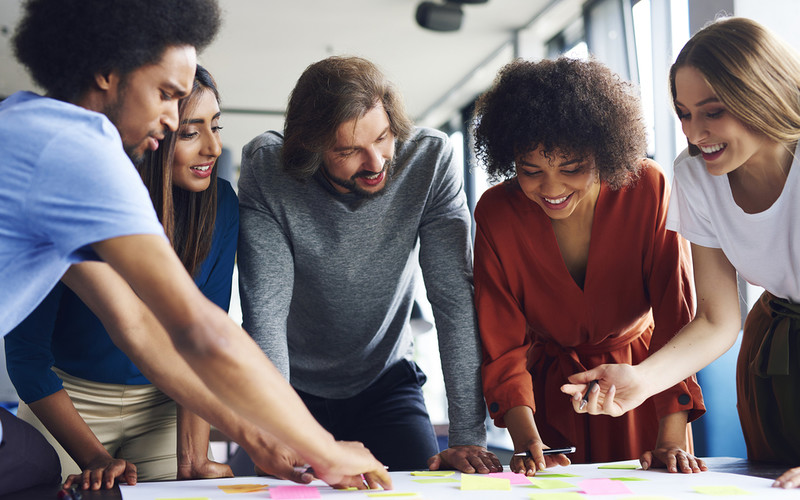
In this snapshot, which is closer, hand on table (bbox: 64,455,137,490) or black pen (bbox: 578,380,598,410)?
hand on table (bbox: 64,455,137,490)

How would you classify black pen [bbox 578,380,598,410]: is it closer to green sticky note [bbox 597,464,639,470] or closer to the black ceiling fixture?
green sticky note [bbox 597,464,639,470]

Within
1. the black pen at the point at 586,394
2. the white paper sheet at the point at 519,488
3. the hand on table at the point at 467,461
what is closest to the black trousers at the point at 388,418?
the hand on table at the point at 467,461

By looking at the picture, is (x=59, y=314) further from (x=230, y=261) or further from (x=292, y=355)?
(x=292, y=355)

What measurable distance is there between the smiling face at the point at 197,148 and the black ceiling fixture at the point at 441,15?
2.92m

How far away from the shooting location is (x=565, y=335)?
1631 mm

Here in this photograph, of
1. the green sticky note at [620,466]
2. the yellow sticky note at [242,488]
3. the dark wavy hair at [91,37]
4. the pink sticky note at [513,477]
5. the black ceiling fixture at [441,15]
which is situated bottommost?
the green sticky note at [620,466]

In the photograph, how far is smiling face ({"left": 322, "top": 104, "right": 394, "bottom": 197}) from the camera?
1.56 metres

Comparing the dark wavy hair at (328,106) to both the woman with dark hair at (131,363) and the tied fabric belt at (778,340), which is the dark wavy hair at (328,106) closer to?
the woman with dark hair at (131,363)

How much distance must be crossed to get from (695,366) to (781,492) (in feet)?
1.11

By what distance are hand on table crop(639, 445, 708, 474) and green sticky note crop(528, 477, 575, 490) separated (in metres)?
0.24

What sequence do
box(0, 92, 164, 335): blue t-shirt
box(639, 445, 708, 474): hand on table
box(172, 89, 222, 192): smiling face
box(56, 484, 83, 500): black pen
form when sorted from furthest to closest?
box(172, 89, 222, 192): smiling face → box(639, 445, 708, 474): hand on table → box(56, 484, 83, 500): black pen → box(0, 92, 164, 335): blue t-shirt

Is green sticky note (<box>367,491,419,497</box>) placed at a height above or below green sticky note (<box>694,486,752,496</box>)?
above

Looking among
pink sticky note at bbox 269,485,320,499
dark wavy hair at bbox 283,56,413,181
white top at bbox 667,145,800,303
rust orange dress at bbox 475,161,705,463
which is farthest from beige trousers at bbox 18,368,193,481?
white top at bbox 667,145,800,303

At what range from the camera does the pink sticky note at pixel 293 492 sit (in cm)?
111
